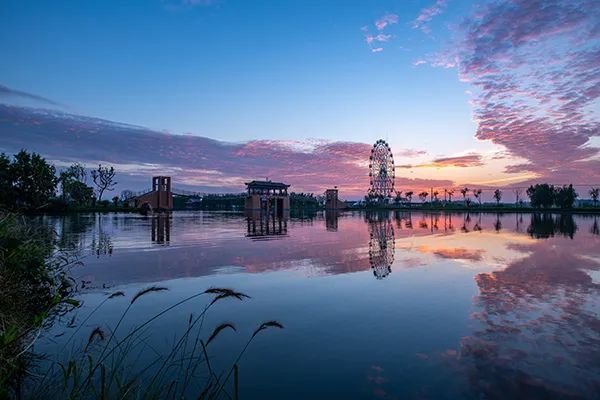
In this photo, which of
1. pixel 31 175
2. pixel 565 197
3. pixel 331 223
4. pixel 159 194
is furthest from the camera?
pixel 565 197

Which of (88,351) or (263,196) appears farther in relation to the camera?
(263,196)

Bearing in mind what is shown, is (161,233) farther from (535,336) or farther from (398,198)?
(398,198)

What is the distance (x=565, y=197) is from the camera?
11031 centimetres

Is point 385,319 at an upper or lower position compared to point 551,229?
lower

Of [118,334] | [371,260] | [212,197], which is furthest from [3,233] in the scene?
[212,197]

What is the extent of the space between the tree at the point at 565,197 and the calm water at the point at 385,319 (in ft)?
380

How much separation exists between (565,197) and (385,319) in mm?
129642

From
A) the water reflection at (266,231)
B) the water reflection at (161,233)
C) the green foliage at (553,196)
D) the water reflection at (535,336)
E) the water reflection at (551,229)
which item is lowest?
the water reflection at (535,336)

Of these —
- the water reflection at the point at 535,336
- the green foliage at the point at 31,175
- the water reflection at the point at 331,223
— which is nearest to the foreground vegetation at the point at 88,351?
the water reflection at the point at 535,336

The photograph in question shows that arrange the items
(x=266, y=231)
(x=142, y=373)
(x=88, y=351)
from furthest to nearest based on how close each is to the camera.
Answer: (x=266, y=231), (x=88, y=351), (x=142, y=373)

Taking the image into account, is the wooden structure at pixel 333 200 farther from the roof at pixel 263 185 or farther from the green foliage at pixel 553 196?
the green foliage at pixel 553 196

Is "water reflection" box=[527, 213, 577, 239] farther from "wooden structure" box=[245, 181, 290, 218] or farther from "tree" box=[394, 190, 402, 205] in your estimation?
"tree" box=[394, 190, 402, 205]

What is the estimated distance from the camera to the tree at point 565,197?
109125 millimetres

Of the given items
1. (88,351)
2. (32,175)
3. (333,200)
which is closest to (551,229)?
(88,351)
